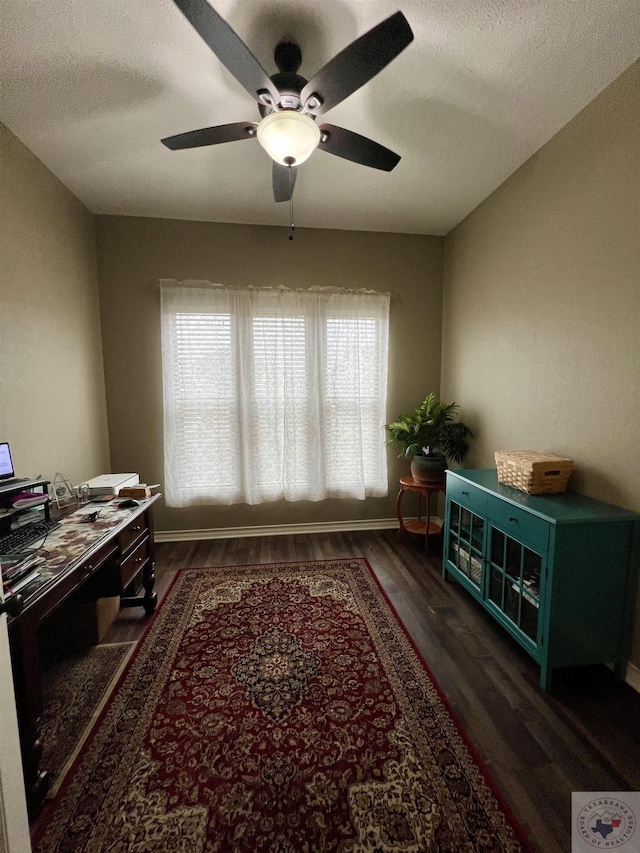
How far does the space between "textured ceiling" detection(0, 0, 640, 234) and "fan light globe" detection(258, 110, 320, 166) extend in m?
0.39

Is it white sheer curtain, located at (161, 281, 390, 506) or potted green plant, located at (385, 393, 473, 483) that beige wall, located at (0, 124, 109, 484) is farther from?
potted green plant, located at (385, 393, 473, 483)

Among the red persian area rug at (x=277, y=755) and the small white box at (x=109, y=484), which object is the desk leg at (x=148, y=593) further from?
the small white box at (x=109, y=484)

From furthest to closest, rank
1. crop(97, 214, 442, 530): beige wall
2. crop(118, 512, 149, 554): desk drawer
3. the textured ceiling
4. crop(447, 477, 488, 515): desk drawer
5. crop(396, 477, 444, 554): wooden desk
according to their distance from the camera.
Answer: crop(97, 214, 442, 530): beige wall
crop(396, 477, 444, 554): wooden desk
crop(447, 477, 488, 515): desk drawer
crop(118, 512, 149, 554): desk drawer
the textured ceiling

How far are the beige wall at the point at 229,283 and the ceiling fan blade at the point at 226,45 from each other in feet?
5.43

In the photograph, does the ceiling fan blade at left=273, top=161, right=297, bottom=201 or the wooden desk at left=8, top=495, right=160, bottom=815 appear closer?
the wooden desk at left=8, top=495, right=160, bottom=815

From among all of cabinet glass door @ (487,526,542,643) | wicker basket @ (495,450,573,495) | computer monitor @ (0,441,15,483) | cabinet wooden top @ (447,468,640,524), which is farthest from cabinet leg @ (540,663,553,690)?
computer monitor @ (0,441,15,483)

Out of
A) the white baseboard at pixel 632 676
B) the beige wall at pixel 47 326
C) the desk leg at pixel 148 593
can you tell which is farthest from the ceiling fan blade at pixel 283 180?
the white baseboard at pixel 632 676

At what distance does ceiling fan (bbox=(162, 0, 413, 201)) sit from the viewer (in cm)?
101

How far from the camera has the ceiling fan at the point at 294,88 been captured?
101cm

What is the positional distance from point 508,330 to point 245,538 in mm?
2838

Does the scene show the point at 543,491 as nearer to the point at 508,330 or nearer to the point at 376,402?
the point at 508,330

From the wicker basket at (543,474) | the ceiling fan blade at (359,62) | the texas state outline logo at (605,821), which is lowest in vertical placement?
the texas state outline logo at (605,821)

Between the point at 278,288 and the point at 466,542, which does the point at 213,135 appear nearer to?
the point at 278,288

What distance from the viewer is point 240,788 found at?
3.67 ft
